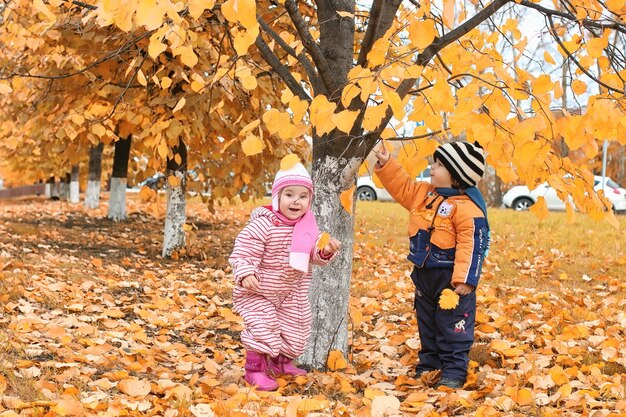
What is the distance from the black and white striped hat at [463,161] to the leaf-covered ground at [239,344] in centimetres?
112

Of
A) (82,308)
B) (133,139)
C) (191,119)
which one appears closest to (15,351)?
(82,308)

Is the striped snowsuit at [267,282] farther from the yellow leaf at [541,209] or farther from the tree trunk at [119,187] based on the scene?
the tree trunk at [119,187]

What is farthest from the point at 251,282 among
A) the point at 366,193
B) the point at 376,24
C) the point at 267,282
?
the point at 366,193

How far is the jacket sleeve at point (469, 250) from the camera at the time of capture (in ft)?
11.7

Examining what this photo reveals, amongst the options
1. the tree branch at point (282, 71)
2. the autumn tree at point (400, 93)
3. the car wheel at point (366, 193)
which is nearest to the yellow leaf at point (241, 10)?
the autumn tree at point (400, 93)

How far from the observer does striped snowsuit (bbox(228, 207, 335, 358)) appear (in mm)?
3477

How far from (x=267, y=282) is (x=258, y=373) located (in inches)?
19.6

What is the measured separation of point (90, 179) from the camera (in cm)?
1650

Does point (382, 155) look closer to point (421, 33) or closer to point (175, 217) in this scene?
point (421, 33)

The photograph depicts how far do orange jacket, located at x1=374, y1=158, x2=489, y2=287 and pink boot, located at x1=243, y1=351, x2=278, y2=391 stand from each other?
103cm

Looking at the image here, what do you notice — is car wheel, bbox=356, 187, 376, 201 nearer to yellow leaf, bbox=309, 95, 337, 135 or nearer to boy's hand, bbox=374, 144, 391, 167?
boy's hand, bbox=374, 144, 391, 167

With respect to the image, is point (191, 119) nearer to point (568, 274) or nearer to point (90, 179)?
point (568, 274)

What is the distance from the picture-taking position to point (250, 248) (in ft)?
11.4

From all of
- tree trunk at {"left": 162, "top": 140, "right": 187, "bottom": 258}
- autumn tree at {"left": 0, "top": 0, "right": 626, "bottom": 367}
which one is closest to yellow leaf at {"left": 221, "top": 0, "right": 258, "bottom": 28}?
autumn tree at {"left": 0, "top": 0, "right": 626, "bottom": 367}
